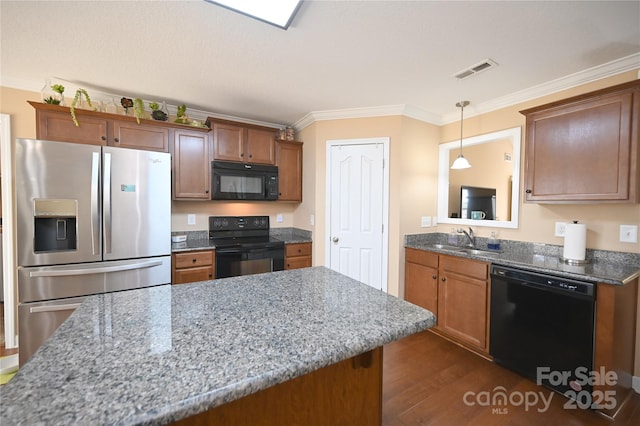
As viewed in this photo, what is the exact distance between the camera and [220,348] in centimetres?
75

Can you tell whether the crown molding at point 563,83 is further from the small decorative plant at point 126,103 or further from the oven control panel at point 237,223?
the small decorative plant at point 126,103

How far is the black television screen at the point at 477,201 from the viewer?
2988 mm

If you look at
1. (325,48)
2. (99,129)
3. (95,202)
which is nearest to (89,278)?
(95,202)

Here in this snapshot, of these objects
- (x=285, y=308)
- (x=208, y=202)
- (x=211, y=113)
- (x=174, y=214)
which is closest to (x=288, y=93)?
(x=211, y=113)

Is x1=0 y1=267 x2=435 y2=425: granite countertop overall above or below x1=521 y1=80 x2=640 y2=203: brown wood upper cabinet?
below

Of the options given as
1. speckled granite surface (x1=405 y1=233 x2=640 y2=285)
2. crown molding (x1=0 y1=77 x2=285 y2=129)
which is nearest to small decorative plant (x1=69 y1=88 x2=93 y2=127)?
crown molding (x1=0 y1=77 x2=285 y2=129)

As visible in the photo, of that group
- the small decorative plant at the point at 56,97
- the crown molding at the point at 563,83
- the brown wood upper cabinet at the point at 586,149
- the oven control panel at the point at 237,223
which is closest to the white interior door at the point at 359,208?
the oven control panel at the point at 237,223

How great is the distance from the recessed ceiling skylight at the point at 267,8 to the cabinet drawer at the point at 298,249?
2222 mm

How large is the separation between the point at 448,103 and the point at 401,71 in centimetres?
96

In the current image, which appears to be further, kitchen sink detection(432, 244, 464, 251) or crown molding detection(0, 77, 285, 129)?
kitchen sink detection(432, 244, 464, 251)

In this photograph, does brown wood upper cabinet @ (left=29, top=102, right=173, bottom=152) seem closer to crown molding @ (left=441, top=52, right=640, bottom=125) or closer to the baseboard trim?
the baseboard trim

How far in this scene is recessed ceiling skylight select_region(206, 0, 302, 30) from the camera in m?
1.46

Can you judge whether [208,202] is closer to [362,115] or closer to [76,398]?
[362,115]

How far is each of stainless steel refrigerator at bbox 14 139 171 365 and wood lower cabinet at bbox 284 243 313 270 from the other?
1.28 m
